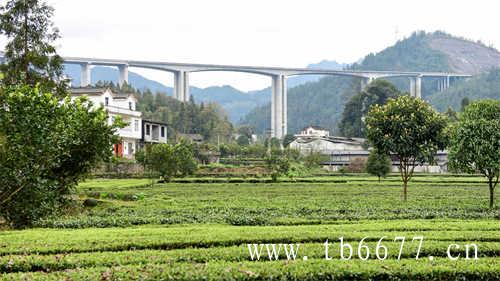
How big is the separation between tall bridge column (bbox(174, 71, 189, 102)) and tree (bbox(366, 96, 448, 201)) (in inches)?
4163

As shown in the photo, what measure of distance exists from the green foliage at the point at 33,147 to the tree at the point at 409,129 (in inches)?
561

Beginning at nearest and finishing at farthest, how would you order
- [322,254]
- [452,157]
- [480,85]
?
1. [322,254]
2. [452,157]
3. [480,85]

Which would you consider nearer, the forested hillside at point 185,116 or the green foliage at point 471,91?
the forested hillside at point 185,116

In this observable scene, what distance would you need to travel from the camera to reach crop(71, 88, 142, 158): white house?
56812mm

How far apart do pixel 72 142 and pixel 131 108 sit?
156 ft

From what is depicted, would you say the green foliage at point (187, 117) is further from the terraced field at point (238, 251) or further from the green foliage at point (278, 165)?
the terraced field at point (238, 251)

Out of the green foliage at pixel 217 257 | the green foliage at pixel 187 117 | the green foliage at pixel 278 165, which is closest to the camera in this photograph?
the green foliage at pixel 217 257

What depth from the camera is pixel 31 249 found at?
439 inches

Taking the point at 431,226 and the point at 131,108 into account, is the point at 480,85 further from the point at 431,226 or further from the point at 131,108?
the point at 431,226

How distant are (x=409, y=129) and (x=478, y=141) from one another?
15.9ft

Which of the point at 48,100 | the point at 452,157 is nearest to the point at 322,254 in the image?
the point at 48,100

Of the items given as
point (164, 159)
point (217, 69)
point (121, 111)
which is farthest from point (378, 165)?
point (217, 69)

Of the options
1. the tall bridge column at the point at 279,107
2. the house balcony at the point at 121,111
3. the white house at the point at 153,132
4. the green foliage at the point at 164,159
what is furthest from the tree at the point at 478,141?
the tall bridge column at the point at 279,107

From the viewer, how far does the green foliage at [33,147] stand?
547 inches
